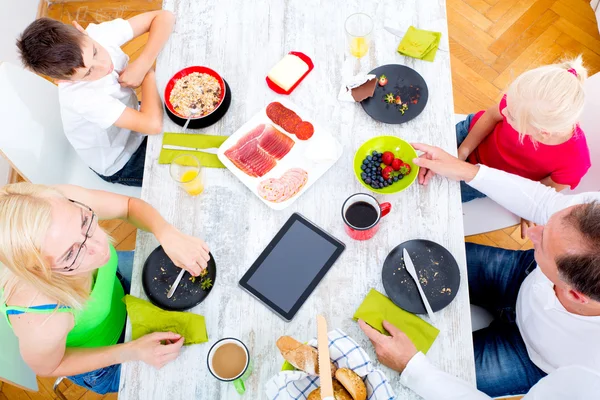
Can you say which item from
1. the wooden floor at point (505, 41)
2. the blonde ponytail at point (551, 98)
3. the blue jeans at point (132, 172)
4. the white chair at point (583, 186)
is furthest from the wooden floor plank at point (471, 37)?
the blue jeans at point (132, 172)

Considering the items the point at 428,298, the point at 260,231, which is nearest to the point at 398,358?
the point at 428,298

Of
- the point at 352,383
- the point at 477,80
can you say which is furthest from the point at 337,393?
the point at 477,80

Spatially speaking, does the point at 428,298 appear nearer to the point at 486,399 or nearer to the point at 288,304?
the point at 486,399

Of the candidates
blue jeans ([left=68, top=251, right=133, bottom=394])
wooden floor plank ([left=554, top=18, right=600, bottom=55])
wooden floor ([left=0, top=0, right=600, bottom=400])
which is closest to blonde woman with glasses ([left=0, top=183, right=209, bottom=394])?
blue jeans ([left=68, top=251, right=133, bottom=394])

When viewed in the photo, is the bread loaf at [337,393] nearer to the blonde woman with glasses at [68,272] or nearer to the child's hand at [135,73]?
the blonde woman with glasses at [68,272]

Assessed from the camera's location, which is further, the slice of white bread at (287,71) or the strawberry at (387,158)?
the slice of white bread at (287,71)

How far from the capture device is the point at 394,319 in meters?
1.30

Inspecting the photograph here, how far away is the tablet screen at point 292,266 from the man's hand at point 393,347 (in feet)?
0.67

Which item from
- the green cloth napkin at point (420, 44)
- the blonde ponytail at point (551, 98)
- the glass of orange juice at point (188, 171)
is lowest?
the glass of orange juice at point (188, 171)

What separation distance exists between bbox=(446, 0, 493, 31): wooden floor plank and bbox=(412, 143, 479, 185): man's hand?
163 cm

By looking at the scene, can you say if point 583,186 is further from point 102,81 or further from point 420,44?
point 102,81

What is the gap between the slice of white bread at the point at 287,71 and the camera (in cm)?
153

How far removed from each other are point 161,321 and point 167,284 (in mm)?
102

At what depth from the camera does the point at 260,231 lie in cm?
141
